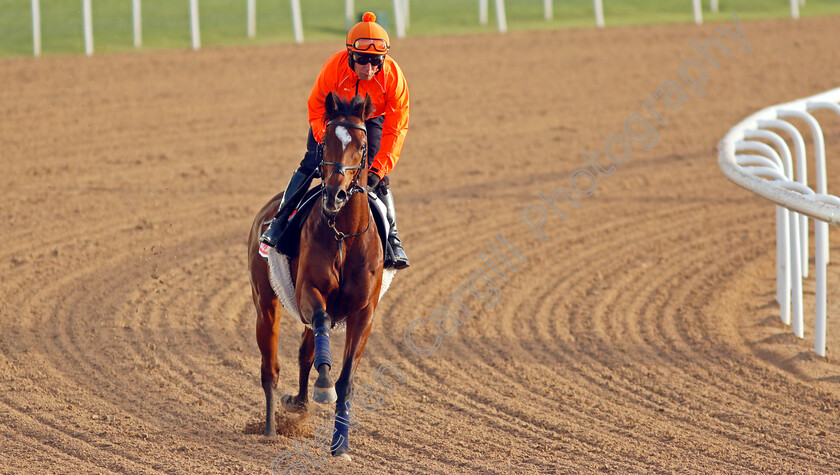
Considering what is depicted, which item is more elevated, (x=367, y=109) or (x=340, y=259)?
(x=367, y=109)

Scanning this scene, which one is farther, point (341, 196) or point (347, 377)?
point (347, 377)

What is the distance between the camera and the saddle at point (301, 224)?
562 centimetres

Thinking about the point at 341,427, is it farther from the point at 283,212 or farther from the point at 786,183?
the point at 786,183

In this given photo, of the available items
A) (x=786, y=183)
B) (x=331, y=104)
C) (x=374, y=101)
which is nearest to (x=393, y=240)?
(x=374, y=101)

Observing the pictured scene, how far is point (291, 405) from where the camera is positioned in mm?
6129

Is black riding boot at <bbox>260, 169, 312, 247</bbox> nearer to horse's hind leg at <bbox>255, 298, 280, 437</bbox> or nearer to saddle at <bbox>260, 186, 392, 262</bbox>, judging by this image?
saddle at <bbox>260, 186, 392, 262</bbox>

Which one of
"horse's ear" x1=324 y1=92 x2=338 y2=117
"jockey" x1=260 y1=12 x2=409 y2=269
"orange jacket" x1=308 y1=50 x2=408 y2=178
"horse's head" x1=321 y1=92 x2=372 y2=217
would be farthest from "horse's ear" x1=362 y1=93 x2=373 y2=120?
"orange jacket" x1=308 y1=50 x2=408 y2=178

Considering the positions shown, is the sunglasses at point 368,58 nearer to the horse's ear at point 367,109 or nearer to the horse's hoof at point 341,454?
the horse's ear at point 367,109

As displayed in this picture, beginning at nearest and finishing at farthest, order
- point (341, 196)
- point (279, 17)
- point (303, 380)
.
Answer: point (341, 196) → point (303, 380) → point (279, 17)

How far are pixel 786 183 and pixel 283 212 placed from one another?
3.44 metres

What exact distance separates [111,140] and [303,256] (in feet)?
27.2

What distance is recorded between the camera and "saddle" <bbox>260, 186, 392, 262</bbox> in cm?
562

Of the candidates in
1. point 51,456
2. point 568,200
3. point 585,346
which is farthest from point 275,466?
point 568,200

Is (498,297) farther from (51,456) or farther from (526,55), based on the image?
(526,55)
